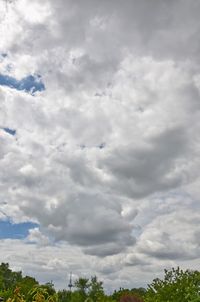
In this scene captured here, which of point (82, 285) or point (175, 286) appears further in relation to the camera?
point (82, 285)

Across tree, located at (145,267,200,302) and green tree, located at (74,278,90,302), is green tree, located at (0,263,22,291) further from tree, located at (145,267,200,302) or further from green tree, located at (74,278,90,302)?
tree, located at (145,267,200,302)

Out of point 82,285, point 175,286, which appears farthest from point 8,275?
point 175,286

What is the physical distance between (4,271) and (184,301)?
109 meters

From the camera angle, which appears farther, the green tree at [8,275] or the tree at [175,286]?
the green tree at [8,275]

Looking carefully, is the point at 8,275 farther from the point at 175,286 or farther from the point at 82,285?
the point at 175,286

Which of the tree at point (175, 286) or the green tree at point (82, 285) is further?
the green tree at point (82, 285)

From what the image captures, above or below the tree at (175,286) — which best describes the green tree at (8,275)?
above

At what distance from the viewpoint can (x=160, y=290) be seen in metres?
63.7

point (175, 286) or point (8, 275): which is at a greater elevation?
point (8, 275)

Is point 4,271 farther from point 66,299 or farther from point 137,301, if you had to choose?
point 137,301

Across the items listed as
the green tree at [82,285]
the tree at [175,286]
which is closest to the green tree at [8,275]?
the green tree at [82,285]

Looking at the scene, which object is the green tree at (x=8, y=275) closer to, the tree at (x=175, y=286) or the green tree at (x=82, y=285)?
the green tree at (x=82, y=285)

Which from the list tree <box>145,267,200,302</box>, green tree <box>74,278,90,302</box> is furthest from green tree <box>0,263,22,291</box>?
tree <box>145,267,200,302</box>

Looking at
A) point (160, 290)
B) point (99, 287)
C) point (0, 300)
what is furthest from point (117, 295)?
point (0, 300)
